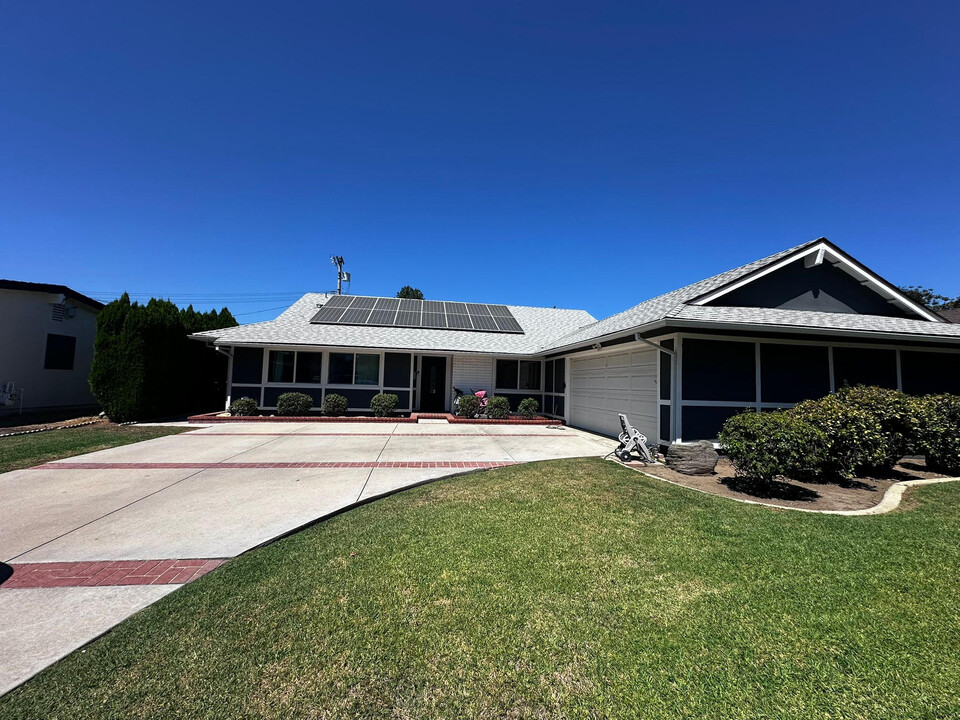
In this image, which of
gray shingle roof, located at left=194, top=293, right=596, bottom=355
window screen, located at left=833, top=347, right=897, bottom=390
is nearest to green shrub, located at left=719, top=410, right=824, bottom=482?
window screen, located at left=833, top=347, right=897, bottom=390

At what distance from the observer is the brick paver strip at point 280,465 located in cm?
693

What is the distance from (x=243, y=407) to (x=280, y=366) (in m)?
1.99

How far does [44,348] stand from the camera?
15031 millimetres

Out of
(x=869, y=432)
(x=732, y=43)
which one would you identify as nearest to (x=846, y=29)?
(x=732, y=43)

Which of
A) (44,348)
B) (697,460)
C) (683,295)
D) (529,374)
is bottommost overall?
(697,460)

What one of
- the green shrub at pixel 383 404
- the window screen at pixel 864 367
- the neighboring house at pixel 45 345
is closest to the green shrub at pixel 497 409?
the green shrub at pixel 383 404

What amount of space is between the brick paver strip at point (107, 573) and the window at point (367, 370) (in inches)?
494

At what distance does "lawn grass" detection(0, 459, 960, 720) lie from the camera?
79.2 inches

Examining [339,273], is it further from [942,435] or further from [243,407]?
[942,435]

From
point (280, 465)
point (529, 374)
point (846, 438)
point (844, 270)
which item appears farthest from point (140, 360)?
point (844, 270)

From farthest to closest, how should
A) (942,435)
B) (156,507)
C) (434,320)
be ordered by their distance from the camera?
(434,320) < (942,435) < (156,507)

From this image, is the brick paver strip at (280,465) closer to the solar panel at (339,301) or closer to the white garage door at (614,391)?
the white garage door at (614,391)

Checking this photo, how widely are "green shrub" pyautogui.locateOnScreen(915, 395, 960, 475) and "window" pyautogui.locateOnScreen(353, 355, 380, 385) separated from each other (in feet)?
49.9

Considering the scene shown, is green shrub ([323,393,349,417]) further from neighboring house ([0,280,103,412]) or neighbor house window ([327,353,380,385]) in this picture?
neighboring house ([0,280,103,412])
